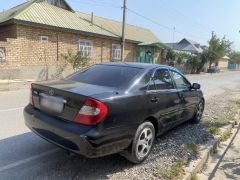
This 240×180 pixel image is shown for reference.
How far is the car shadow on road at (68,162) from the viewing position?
3.45 metres

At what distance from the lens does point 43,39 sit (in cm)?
1588

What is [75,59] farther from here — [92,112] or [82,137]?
[82,137]

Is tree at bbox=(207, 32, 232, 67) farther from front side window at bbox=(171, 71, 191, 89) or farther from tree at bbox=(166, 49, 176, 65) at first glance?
front side window at bbox=(171, 71, 191, 89)

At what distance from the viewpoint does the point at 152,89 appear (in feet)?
13.5

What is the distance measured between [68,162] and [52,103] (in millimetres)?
950

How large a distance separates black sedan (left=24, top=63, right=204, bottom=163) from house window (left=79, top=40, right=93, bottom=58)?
1433cm

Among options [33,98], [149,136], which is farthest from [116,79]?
[33,98]

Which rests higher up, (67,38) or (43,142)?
(67,38)

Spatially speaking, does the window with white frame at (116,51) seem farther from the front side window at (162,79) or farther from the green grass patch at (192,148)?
the green grass patch at (192,148)

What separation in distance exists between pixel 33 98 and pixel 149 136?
1.98m

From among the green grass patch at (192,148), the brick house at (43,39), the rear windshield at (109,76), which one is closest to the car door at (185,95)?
the green grass patch at (192,148)

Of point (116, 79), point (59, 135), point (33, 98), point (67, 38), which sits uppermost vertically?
point (67, 38)

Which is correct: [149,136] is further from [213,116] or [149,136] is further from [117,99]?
[213,116]

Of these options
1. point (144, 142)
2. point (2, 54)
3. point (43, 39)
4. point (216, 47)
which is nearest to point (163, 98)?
point (144, 142)
